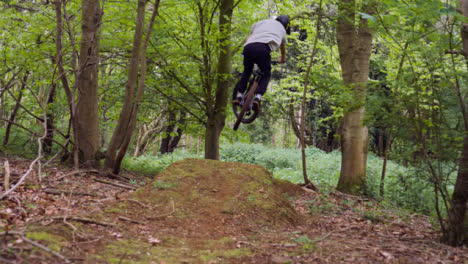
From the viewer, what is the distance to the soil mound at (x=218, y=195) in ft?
15.7

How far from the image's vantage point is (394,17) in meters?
4.27

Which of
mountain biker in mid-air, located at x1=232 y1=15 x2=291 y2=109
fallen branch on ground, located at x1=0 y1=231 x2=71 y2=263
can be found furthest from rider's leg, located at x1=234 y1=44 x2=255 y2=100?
fallen branch on ground, located at x1=0 y1=231 x2=71 y2=263

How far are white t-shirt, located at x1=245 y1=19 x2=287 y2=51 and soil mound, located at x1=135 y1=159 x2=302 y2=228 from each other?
2245mm

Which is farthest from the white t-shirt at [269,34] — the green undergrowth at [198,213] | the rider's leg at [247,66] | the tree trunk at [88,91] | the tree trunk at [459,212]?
the tree trunk at [459,212]

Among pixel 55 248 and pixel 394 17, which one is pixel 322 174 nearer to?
pixel 394 17

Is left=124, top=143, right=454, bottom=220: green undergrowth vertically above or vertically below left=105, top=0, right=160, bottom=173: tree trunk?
below

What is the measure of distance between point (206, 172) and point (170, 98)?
13.7 ft

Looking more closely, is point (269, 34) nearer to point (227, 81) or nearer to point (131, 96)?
point (131, 96)

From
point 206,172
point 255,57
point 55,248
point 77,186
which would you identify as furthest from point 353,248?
point 77,186

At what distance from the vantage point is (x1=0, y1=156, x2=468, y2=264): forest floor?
319 cm

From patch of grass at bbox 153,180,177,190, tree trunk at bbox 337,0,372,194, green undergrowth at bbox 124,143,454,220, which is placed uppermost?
tree trunk at bbox 337,0,372,194

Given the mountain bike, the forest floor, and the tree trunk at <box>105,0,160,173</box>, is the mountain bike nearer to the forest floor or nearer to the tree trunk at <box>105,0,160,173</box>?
the forest floor

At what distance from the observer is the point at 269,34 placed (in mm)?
6367

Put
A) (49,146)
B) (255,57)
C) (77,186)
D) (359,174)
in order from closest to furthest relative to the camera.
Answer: (77,186)
(255,57)
(359,174)
(49,146)
